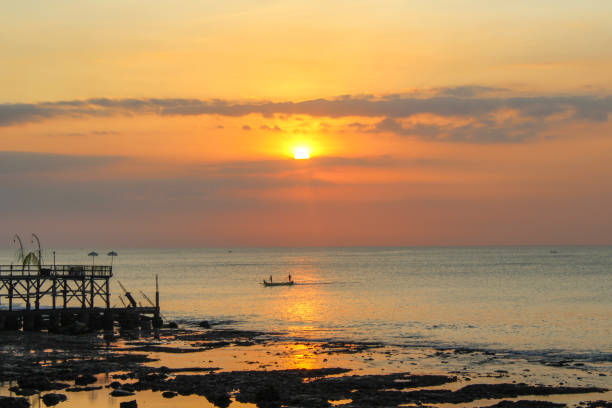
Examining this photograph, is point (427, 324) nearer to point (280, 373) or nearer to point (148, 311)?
point (148, 311)

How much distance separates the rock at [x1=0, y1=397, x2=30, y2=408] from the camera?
30389 mm

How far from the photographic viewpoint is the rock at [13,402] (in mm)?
30389

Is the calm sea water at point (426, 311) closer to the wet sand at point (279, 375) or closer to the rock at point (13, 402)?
the wet sand at point (279, 375)

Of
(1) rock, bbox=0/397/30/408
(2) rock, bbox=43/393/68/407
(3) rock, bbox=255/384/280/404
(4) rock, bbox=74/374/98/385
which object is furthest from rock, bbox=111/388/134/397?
(3) rock, bbox=255/384/280/404

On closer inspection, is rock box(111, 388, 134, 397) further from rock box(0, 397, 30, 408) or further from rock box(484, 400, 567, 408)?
rock box(484, 400, 567, 408)

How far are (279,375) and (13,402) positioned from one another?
44.4 feet

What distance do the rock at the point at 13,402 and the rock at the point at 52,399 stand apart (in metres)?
0.77

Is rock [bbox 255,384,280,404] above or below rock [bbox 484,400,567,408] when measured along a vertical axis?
above

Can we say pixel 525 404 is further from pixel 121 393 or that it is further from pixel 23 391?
pixel 23 391

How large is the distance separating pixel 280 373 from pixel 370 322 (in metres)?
37.0

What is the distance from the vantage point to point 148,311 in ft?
212

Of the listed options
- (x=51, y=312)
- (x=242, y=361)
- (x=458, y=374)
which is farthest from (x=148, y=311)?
(x=458, y=374)

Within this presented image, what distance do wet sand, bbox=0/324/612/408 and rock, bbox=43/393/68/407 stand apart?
0.08 metres

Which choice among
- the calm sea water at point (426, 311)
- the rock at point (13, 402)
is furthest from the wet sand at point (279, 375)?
the calm sea water at point (426, 311)
